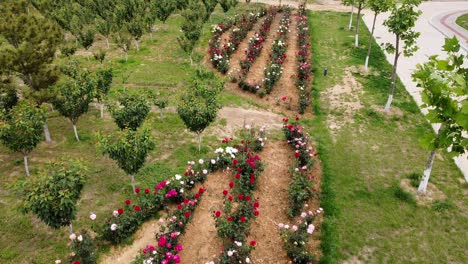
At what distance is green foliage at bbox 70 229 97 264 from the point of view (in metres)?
9.66

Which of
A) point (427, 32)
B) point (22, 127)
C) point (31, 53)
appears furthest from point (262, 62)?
point (427, 32)

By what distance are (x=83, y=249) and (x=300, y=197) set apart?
6.92 meters

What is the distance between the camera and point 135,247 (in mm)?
10656

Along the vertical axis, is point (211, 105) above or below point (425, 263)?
above

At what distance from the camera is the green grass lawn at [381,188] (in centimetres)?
1084

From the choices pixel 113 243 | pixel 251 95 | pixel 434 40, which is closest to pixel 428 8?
pixel 434 40

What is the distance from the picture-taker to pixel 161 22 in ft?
112

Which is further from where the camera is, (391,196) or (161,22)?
(161,22)

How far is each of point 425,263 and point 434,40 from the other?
25.3 m

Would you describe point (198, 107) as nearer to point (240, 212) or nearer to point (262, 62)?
point (240, 212)

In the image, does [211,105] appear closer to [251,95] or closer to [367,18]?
[251,95]

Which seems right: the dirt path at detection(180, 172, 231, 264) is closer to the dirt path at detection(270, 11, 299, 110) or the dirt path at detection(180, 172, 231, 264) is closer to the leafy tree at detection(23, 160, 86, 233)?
the leafy tree at detection(23, 160, 86, 233)

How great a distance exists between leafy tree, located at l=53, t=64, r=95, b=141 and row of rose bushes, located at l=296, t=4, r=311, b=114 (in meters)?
10.4

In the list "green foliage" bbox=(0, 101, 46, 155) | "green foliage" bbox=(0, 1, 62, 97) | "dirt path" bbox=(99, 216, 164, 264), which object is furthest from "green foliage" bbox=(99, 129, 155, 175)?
"green foliage" bbox=(0, 1, 62, 97)
